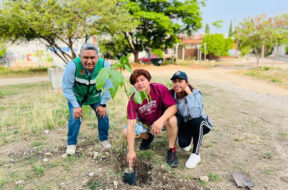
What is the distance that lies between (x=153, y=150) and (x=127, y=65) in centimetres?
163

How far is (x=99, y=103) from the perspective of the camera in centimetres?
294

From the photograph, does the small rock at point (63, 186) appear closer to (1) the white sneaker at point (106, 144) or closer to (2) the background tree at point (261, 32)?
(1) the white sneaker at point (106, 144)

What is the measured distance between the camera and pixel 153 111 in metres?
2.52

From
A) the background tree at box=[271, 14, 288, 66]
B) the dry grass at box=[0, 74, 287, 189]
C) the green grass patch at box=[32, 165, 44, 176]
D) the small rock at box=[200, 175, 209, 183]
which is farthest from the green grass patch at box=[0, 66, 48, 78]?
the background tree at box=[271, 14, 288, 66]

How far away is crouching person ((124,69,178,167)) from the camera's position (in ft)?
7.42

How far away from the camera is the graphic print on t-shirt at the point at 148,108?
8.09ft

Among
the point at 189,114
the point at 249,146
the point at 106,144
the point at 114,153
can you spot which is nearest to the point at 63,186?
the point at 114,153

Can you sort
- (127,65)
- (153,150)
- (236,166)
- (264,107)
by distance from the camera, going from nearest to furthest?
(127,65) → (236,166) → (153,150) → (264,107)

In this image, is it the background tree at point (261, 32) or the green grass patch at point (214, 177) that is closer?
the green grass patch at point (214, 177)

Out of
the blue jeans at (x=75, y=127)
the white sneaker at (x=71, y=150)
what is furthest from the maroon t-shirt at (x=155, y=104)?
the white sneaker at (x=71, y=150)

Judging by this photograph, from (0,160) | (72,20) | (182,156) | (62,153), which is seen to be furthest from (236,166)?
(72,20)

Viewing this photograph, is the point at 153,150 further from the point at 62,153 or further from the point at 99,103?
the point at 62,153

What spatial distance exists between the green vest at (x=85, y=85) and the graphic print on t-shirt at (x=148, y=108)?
76cm

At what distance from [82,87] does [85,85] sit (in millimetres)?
55
